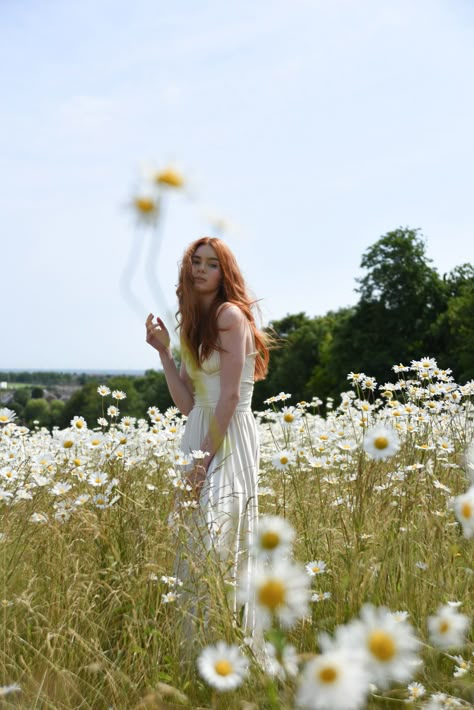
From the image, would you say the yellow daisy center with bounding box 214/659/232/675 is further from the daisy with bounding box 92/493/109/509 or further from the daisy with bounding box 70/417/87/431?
the daisy with bounding box 70/417/87/431

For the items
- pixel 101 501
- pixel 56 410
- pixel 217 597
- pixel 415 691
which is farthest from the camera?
pixel 56 410

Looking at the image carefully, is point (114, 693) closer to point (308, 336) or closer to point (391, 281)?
point (391, 281)

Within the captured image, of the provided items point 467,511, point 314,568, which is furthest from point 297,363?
point 467,511

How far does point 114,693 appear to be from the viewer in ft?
7.76

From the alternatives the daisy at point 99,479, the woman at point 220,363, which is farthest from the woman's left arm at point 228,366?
the daisy at point 99,479

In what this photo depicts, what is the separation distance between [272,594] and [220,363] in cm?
237

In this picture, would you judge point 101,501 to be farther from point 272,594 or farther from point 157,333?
point 272,594


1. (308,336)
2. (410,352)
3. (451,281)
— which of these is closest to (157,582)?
(410,352)

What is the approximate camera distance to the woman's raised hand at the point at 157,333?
334 cm

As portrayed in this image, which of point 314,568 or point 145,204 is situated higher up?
point 145,204

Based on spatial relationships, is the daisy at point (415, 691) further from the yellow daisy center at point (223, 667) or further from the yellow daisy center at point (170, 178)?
the yellow daisy center at point (170, 178)

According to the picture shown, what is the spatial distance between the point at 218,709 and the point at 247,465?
1.48m

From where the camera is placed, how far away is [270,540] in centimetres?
119

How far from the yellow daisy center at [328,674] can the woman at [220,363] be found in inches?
86.9
